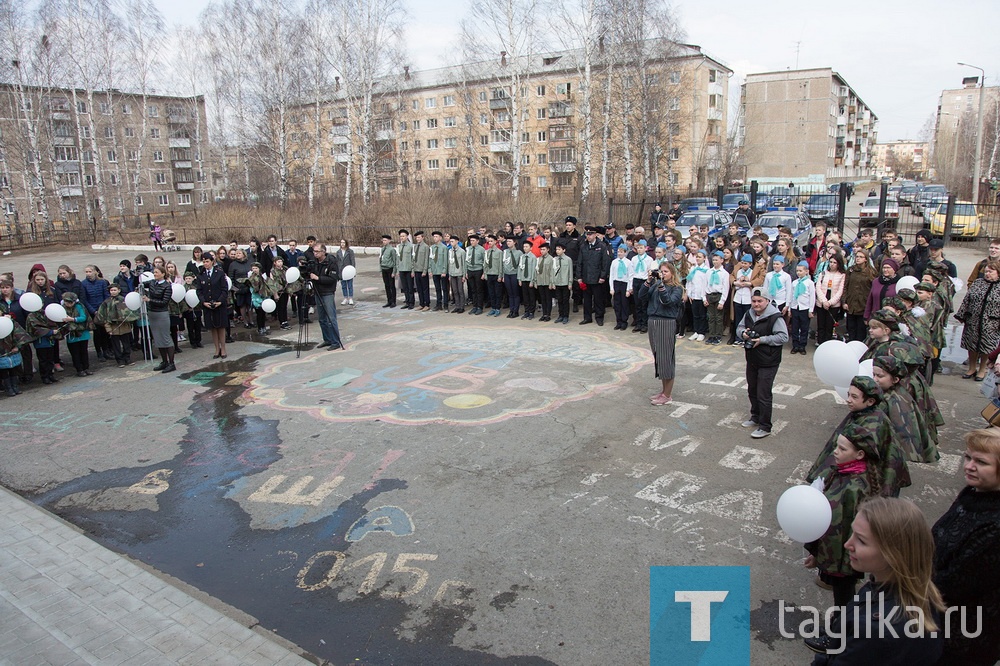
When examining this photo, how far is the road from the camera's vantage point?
14.9 ft

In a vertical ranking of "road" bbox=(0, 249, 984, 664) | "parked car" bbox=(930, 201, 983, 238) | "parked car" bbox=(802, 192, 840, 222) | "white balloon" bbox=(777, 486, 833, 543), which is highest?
"parked car" bbox=(802, 192, 840, 222)

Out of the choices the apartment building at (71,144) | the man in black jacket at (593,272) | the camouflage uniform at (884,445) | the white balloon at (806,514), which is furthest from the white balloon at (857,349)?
the apartment building at (71,144)

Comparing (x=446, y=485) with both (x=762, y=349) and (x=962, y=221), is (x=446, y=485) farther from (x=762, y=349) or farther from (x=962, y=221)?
(x=962, y=221)

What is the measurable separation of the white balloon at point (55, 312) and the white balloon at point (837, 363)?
36.9 feet

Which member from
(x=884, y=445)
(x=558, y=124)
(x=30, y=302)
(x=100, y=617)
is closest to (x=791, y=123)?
(x=558, y=124)

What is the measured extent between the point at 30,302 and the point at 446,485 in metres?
8.24

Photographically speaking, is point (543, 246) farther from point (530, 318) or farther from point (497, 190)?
point (497, 190)

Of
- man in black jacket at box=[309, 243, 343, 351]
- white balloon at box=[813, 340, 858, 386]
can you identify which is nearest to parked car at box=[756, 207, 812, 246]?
man in black jacket at box=[309, 243, 343, 351]

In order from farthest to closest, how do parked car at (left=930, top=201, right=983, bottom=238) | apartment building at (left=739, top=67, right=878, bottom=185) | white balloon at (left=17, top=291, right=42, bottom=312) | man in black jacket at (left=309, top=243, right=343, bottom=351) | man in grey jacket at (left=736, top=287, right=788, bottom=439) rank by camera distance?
1. apartment building at (left=739, top=67, right=878, bottom=185)
2. parked car at (left=930, top=201, right=983, bottom=238)
3. man in black jacket at (left=309, top=243, right=343, bottom=351)
4. white balloon at (left=17, top=291, right=42, bottom=312)
5. man in grey jacket at (left=736, top=287, right=788, bottom=439)

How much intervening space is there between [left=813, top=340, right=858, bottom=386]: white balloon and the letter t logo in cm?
240

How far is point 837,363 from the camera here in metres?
5.76

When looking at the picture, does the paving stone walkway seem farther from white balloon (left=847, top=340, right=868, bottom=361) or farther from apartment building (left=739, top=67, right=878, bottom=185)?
apartment building (left=739, top=67, right=878, bottom=185)

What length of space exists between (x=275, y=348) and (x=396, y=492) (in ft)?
23.9

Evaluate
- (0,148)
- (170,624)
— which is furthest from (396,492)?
(0,148)
